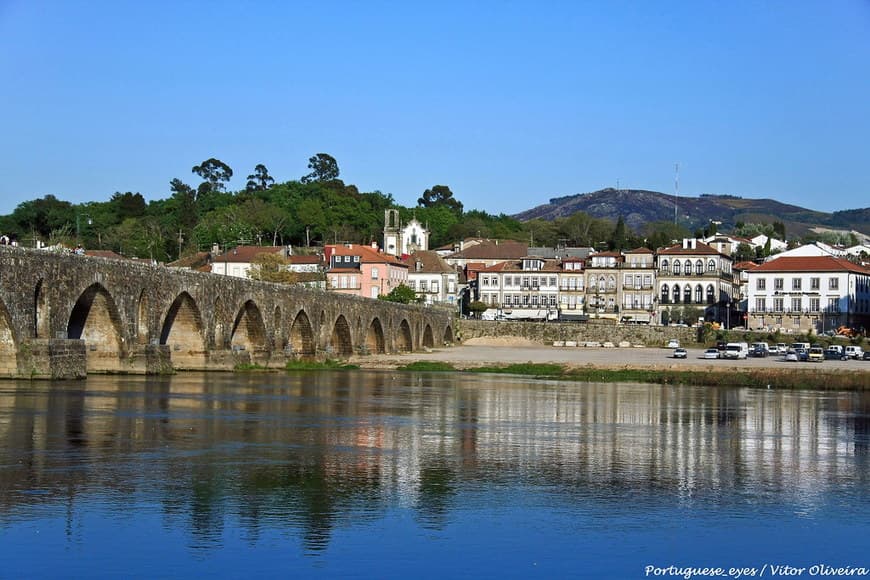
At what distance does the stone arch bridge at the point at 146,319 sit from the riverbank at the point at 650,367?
4302 mm

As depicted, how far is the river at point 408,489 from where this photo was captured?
18672 millimetres

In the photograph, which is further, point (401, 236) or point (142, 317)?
point (401, 236)

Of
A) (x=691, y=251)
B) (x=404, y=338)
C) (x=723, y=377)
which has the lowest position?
(x=723, y=377)

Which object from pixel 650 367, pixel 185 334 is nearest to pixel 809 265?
pixel 650 367

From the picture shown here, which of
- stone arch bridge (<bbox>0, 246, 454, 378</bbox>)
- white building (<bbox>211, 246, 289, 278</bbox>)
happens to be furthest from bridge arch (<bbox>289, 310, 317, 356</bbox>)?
white building (<bbox>211, 246, 289, 278</bbox>)

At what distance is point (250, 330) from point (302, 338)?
7.65 metres

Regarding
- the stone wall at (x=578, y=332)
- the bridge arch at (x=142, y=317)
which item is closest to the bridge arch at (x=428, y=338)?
the stone wall at (x=578, y=332)

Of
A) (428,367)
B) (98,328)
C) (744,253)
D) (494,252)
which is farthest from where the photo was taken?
(744,253)

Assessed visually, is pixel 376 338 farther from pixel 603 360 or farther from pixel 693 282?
pixel 693 282

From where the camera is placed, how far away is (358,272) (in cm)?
12244

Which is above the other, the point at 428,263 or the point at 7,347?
the point at 428,263

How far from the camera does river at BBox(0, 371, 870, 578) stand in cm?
1867

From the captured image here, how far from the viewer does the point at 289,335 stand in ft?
227

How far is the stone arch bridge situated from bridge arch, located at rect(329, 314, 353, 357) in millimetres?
64
